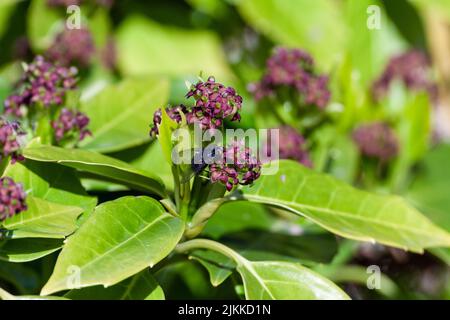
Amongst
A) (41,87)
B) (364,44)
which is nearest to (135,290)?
(41,87)

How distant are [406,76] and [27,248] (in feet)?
5.52

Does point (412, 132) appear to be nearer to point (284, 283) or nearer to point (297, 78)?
point (297, 78)

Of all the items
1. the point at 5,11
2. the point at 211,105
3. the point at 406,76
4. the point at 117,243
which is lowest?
the point at 117,243

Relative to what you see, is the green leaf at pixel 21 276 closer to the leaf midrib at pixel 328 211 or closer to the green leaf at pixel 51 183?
the green leaf at pixel 51 183

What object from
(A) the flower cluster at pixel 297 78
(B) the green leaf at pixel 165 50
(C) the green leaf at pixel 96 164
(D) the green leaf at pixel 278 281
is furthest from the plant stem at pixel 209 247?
(B) the green leaf at pixel 165 50

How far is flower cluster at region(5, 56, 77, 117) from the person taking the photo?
159cm

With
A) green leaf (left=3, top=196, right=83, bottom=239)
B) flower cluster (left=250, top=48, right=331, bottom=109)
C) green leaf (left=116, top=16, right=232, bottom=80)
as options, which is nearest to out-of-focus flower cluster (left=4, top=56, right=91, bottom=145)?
green leaf (left=3, top=196, right=83, bottom=239)

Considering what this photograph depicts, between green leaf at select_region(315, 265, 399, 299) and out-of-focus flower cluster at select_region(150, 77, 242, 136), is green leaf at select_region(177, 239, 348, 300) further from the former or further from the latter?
green leaf at select_region(315, 265, 399, 299)

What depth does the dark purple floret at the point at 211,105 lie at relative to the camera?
1.31m

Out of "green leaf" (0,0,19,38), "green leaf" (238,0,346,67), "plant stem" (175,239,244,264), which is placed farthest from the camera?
"green leaf" (0,0,19,38)

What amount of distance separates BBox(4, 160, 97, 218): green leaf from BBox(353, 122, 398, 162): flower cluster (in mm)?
1172

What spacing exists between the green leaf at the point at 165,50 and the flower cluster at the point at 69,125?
1.40 m

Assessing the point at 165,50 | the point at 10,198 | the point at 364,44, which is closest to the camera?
the point at 10,198

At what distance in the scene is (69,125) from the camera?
5.21 feet
